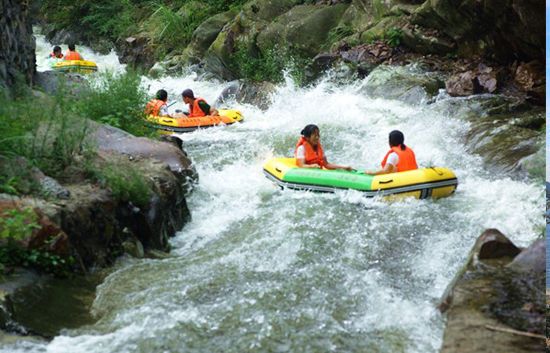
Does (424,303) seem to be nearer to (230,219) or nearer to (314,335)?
(314,335)

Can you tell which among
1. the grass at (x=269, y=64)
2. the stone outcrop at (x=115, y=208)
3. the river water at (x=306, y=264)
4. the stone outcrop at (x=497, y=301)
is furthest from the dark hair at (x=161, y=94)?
the stone outcrop at (x=497, y=301)

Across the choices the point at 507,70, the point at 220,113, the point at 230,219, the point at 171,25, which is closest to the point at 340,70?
the point at 220,113

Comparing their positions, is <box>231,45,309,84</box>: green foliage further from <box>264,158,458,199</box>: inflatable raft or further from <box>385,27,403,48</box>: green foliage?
<box>264,158,458,199</box>: inflatable raft

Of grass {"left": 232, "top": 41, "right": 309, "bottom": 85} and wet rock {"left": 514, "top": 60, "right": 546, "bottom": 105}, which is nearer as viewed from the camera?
wet rock {"left": 514, "top": 60, "right": 546, "bottom": 105}

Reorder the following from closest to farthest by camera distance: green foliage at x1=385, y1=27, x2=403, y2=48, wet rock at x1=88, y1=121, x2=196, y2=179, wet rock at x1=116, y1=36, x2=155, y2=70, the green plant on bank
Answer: the green plant on bank, wet rock at x1=88, y1=121, x2=196, y2=179, green foliage at x1=385, y1=27, x2=403, y2=48, wet rock at x1=116, y1=36, x2=155, y2=70

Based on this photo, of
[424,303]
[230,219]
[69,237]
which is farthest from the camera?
[230,219]

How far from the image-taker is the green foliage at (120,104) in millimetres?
8464

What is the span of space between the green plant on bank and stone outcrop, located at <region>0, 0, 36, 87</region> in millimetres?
3509

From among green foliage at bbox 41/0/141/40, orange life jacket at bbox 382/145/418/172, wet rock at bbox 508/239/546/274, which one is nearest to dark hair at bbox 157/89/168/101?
orange life jacket at bbox 382/145/418/172

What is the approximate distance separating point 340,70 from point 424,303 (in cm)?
923

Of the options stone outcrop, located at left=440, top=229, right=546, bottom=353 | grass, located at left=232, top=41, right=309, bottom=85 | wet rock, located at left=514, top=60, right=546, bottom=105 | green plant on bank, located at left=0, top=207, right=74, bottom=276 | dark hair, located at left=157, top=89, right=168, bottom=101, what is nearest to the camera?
stone outcrop, located at left=440, top=229, right=546, bottom=353

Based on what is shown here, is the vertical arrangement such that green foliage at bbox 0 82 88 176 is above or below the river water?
above

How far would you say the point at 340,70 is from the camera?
13.5 metres

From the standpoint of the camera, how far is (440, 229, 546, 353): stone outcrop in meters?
3.72
